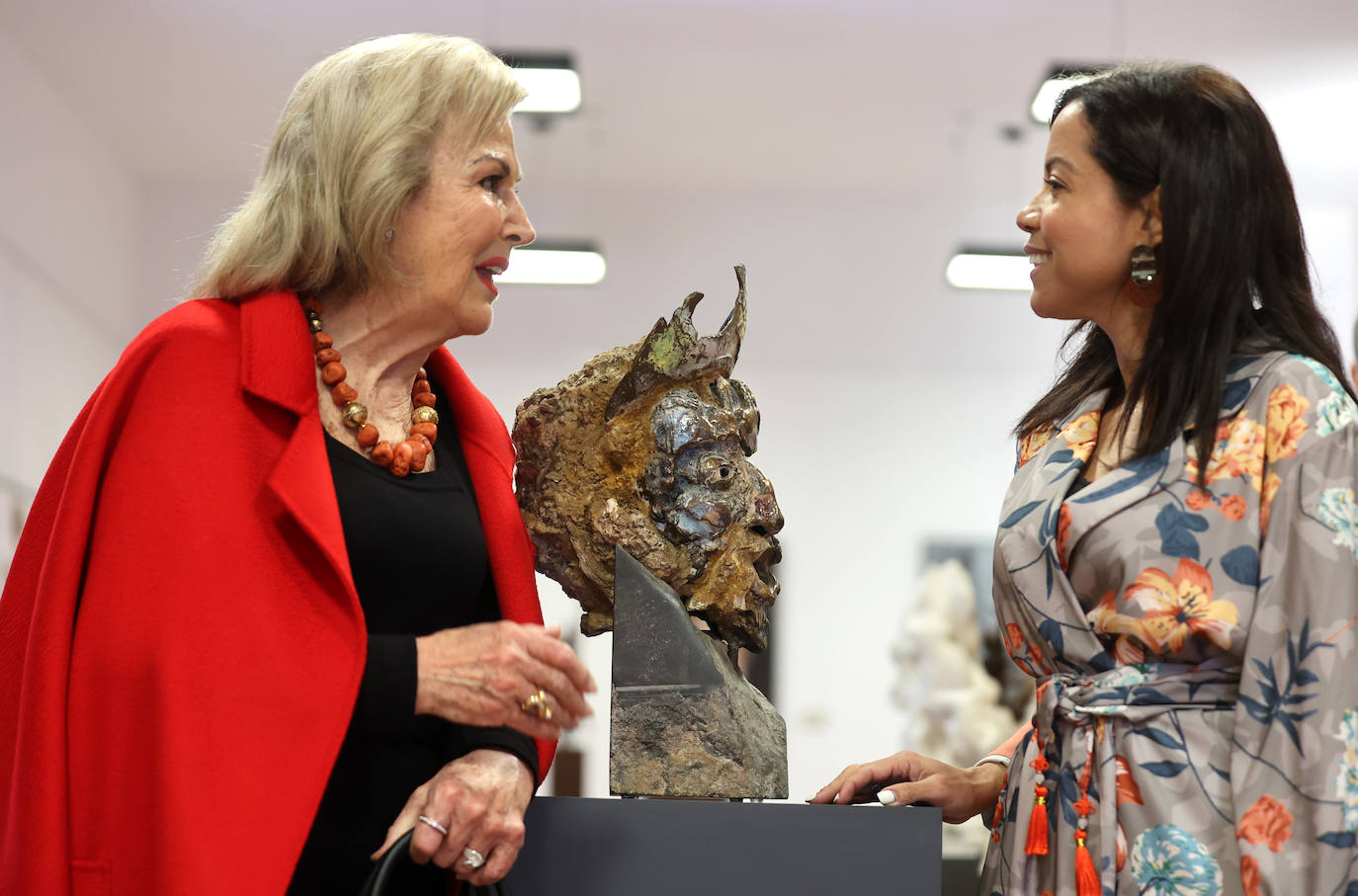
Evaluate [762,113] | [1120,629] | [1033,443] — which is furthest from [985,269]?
[1120,629]

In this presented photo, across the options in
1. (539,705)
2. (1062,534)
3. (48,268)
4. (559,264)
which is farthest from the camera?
(559,264)

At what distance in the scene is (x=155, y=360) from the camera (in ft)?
4.78

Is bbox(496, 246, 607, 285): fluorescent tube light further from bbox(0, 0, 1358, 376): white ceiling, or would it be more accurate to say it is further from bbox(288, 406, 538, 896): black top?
bbox(288, 406, 538, 896): black top

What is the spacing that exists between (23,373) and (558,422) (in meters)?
4.52

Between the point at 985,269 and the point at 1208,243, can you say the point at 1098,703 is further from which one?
the point at 985,269

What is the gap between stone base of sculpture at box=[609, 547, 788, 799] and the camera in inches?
63.7

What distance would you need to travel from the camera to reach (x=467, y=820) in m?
1.44

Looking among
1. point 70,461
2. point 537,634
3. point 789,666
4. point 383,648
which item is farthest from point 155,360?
point 789,666

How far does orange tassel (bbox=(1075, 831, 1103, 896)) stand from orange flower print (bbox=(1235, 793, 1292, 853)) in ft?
0.52

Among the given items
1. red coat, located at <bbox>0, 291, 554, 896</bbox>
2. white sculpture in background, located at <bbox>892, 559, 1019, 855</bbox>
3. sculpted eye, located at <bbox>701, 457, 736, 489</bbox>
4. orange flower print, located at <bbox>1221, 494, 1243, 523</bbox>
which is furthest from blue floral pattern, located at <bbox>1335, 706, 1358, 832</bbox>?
white sculpture in background, located at <bbox>892, 559, 1019, 855</bbox>

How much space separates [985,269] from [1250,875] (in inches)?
204

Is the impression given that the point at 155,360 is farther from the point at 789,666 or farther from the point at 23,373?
the point at 789,666

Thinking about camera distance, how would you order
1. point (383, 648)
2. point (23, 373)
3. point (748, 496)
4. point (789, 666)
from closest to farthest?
point (383, 648) < point (748, 496) < point (23, 373) < point (789, 666)

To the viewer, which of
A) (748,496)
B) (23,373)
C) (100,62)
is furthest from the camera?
(100,62)
